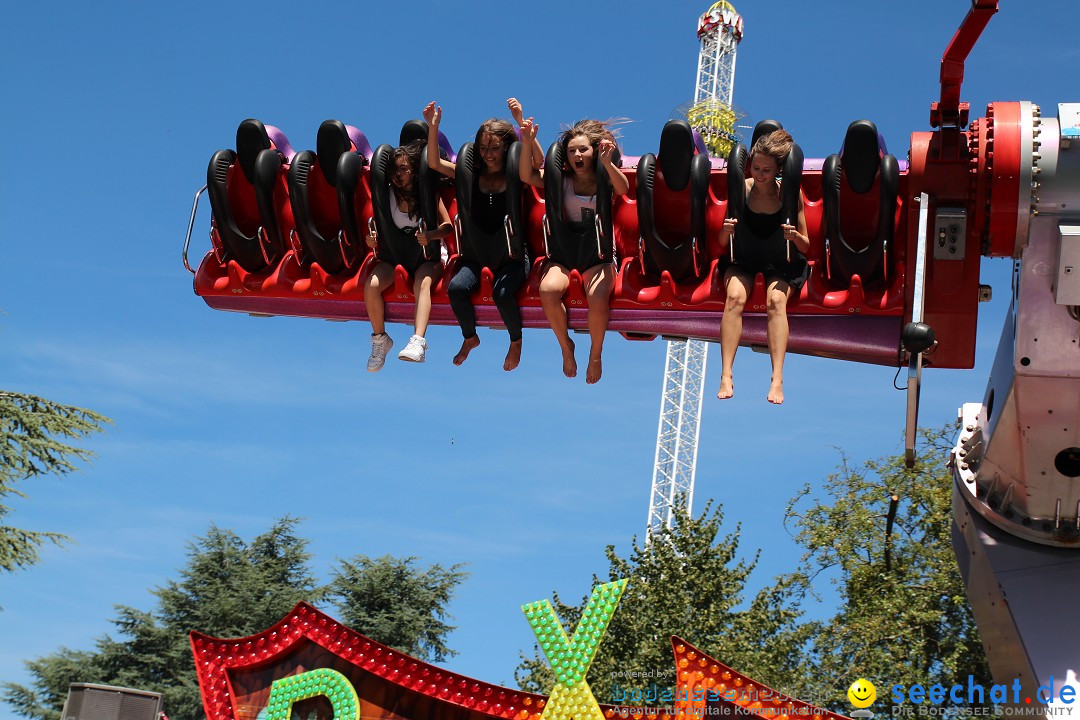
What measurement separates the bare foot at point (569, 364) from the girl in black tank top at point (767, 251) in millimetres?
1172

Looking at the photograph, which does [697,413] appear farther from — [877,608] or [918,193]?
[918,193]

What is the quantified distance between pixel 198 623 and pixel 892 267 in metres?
16.9

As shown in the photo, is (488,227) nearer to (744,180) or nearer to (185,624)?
(744,180)

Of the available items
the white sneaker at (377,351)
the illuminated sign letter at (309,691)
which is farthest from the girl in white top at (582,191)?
the illuminated sign letter at (309,691)

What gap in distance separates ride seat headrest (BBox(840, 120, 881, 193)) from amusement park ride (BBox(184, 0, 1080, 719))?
0.01 metres

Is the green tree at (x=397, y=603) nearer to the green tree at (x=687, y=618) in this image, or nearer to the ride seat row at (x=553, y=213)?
the green tree at (x=687, y=618)

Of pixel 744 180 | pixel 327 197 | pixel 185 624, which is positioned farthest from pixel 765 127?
pixel 185 624

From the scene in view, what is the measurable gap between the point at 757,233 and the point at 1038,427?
211cm

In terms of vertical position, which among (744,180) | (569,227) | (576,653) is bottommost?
(576,653)

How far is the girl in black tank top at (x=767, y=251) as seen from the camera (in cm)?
870

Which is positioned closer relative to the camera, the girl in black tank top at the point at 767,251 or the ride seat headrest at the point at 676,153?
the girl in black tank top at the point at 767,251

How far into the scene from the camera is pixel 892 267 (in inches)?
344

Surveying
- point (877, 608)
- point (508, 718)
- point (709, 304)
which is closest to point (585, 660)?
point (508, 718)

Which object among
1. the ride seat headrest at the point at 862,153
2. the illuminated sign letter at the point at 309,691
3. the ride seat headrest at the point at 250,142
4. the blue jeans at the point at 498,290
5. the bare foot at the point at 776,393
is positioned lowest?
the illuminated sign letter at the point at 309,691
